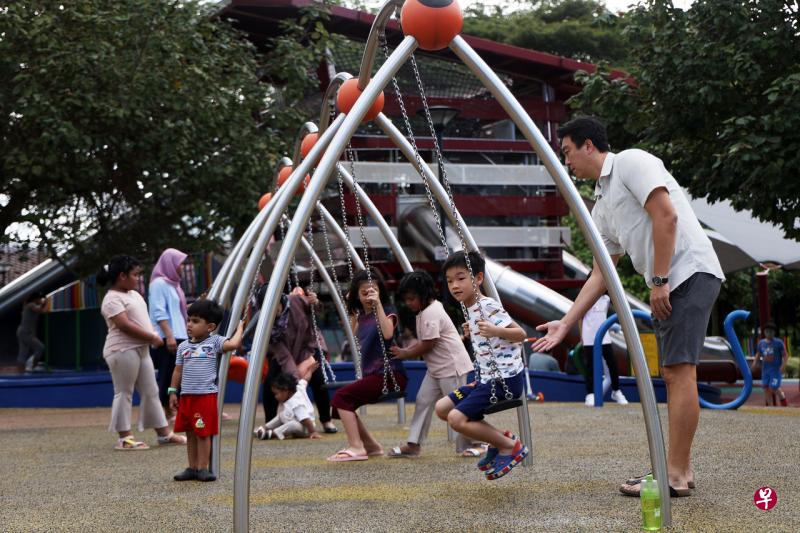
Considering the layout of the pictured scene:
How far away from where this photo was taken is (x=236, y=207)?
53.8 feet

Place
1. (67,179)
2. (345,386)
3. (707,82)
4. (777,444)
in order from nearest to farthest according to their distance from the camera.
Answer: (777,444), (345,386), (707,82), (67,179)

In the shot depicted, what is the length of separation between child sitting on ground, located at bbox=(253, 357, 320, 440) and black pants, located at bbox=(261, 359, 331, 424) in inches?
10.6

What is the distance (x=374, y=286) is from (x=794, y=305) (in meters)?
28.3

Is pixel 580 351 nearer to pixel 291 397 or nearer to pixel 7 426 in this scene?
pixel 291 397

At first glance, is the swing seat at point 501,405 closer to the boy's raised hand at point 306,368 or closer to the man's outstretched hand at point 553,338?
the man's outstretched hand at point 553,338

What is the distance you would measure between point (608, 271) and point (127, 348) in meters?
5.15

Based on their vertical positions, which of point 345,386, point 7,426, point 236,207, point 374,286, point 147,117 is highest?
point 147,117

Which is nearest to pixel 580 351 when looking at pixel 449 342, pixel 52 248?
pixel 449 342

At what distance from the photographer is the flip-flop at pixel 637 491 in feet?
15.9

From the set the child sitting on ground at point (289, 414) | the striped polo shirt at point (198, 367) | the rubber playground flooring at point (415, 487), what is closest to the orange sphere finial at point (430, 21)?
the rubber playground flooring at point (415, 487)

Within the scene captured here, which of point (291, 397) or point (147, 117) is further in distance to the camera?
point (147, 117)

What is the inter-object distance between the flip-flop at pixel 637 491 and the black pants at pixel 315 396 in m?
5.04

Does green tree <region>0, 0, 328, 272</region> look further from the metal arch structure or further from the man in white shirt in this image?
the man in white shirt

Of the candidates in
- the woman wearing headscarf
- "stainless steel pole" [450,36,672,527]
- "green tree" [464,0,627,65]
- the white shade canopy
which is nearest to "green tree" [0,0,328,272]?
the woman wearing headscarf
